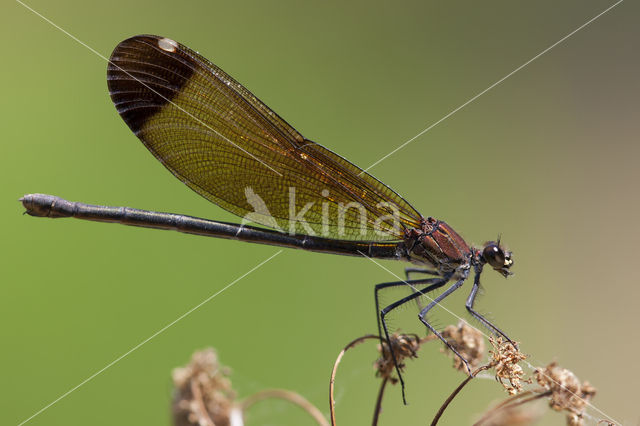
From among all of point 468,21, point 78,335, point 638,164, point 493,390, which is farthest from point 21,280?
point 638,164

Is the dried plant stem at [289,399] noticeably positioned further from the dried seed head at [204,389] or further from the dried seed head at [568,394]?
the dried seed head at [568,394]

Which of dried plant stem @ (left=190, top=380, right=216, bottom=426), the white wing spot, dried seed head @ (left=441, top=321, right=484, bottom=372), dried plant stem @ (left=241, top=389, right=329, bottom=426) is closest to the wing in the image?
the white wing spot

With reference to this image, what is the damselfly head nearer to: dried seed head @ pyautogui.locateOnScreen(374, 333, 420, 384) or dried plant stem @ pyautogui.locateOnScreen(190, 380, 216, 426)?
dried seed head @ pyautogui.locateOnScreen(374, 333, 420, 384)

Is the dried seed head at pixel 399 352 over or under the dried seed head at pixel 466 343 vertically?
under

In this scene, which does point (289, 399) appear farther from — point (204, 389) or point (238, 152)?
point (238, 152)

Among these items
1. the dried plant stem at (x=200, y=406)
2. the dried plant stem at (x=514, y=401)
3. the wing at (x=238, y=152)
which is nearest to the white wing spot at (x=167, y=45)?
the wing at (x=238, y=152)

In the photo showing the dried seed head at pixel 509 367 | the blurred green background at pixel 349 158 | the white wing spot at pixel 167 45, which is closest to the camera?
the dried seed head at pixel 509 367
